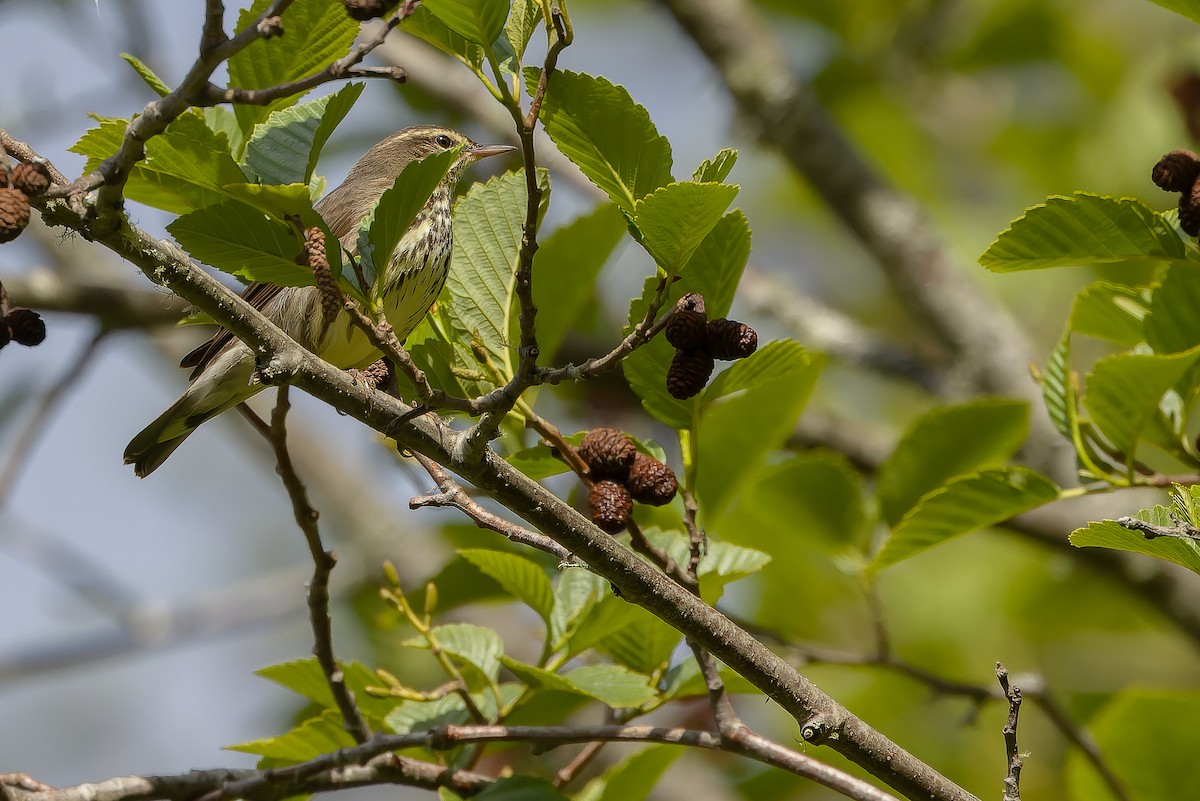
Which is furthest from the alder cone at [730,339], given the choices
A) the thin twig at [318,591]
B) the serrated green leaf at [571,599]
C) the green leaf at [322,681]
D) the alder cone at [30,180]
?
the green leaf at [322,681]

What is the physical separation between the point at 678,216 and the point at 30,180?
0.84 meters

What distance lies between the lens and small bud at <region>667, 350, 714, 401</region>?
1974 millimetres

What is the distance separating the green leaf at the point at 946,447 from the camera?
9.20 feet

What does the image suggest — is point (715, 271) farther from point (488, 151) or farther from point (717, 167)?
point (488, 151)

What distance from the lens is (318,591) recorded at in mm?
2309

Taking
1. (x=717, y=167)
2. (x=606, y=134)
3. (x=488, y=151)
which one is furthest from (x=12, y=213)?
(x=488, y=151)

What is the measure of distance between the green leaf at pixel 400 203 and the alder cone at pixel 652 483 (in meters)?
0.53

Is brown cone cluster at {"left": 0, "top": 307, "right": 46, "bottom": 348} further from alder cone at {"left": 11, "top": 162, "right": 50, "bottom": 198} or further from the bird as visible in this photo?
the bird

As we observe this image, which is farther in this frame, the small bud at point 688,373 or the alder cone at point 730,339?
the small bud at point 688,373

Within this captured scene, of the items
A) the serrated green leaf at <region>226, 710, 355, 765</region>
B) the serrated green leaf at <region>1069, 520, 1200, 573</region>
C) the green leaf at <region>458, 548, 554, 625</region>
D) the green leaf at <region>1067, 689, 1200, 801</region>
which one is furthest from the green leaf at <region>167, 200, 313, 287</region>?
the green leaf at <region>1067, 689, 1200, 801</region>

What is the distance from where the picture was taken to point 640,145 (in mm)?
1918

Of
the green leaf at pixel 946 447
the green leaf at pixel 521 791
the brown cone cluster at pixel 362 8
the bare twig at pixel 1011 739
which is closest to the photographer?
the brown cone cluster at pixel 362 8

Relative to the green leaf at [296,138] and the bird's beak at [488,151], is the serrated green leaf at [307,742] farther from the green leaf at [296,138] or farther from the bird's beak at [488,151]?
the bird's beak at [488,151]

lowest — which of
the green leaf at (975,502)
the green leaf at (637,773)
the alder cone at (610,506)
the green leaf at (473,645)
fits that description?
the green leaf at (637,773)
